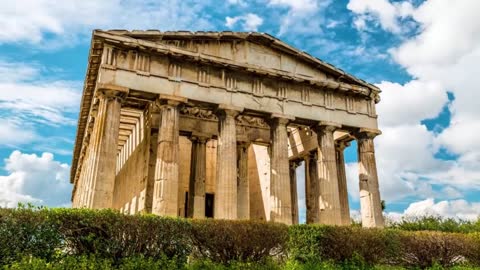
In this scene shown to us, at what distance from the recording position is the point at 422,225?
32125mm

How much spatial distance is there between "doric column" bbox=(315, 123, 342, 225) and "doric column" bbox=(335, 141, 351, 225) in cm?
369

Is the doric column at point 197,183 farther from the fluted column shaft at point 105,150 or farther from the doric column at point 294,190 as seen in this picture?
the doric column at point 294,190

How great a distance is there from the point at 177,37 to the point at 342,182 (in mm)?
14034

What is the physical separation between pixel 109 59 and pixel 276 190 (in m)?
10.3

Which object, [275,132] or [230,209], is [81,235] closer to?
[230,209]

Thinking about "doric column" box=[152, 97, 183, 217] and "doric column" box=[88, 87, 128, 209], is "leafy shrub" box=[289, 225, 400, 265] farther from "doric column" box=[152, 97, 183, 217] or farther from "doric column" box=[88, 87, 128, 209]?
"doric column" box=[88, 87, 128, 209]

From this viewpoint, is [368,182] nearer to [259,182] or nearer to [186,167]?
[259,182]

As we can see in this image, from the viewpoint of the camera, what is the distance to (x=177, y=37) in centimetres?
1964

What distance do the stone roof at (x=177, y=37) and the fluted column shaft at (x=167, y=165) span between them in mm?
3367

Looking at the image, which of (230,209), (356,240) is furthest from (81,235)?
(356,240)

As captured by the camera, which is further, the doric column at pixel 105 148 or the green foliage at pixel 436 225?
the green foliage at pixel 436 225

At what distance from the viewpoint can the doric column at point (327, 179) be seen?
21.3 m

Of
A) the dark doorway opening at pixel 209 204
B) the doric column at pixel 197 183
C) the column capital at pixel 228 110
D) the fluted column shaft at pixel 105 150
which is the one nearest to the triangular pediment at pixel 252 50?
the column capital at pixel 228 110

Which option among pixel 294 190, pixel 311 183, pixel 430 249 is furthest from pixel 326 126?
pixel 430 249
